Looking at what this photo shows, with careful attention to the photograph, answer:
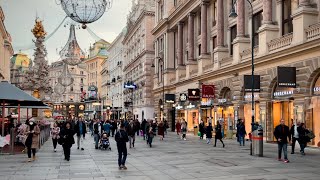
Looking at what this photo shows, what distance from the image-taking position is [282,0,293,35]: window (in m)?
29.6

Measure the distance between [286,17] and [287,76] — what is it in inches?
236

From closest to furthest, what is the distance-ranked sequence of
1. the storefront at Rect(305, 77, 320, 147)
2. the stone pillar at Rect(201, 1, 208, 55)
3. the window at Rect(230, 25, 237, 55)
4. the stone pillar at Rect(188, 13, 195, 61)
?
the storefront at Rect(305, 77, 320, 147), the window at Rect(230, 25, 237, 55), the stone pillar at Rect(201, 1, 208, 55), the stone pillar at Rect(188, 13, 195, 61)

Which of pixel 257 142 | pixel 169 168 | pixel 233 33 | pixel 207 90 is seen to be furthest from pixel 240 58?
pixel 169 168

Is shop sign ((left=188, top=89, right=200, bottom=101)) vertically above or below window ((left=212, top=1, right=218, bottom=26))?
below

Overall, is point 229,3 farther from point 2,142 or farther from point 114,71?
point 114,71

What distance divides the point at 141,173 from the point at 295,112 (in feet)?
47.9

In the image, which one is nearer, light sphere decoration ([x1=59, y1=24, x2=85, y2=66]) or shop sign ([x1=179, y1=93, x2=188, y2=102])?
light sphere decoration ([x1=59, y1=24, x2=85, y2=66])

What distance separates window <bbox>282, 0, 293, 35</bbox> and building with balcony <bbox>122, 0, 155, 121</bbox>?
41.6m

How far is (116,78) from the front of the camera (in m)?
103

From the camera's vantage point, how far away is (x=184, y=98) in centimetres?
4853

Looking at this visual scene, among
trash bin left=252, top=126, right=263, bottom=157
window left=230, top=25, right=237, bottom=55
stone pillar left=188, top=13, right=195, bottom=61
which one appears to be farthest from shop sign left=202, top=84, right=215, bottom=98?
trash bin left=252, top=126, right=263, bottom=157

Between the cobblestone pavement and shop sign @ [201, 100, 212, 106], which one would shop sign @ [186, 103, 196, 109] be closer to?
shop sign @ [201, 100, 212, 106]

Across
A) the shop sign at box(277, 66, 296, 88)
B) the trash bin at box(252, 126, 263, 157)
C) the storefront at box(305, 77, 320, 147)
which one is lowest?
the trash bin at box(252, 126, 263, 157)

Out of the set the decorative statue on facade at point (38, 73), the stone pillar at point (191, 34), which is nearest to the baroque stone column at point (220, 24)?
the stone pillar at point (191, 34)
